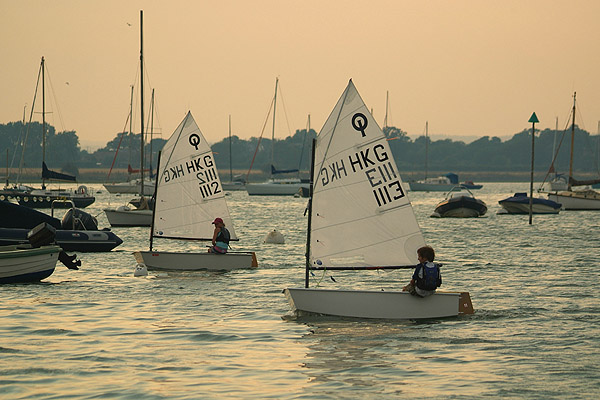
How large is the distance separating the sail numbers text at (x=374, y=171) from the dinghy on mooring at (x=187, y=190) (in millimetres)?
11755

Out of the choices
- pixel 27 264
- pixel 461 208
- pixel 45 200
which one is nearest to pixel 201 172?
pixel 27 264

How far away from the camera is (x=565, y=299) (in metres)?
27.2

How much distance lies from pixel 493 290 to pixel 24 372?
54.9 feet

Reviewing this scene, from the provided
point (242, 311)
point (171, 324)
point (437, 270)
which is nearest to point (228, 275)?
point (242, 311)

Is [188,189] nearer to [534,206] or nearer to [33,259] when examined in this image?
[33,259]

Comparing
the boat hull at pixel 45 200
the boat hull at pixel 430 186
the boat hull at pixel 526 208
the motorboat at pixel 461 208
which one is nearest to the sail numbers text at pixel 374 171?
the motorboat at pixel 461 208

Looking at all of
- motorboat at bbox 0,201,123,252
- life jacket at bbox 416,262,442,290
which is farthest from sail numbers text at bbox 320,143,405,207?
motorboat at bbox 0,201,123,252

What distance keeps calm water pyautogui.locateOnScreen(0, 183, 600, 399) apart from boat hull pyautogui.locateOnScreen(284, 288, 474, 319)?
25cm

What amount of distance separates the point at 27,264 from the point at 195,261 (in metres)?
5.76

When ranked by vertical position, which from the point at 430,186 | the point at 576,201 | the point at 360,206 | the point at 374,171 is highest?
the point at 374,171

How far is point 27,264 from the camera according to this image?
93.2 feet

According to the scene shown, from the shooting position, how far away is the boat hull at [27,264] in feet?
92.0

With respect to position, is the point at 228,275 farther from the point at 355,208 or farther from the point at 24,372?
the point at 24,372

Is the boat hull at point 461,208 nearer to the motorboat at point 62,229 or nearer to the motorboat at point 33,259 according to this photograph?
the motorboat at point 62,229
